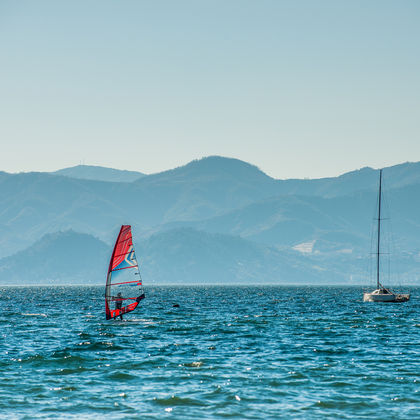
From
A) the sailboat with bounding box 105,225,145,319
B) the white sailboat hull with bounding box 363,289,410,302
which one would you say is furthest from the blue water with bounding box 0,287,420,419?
the white sailboat hull with bounding box 363,289,410,302

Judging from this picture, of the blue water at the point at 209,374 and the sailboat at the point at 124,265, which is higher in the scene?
the sailboat at the point at 124,265

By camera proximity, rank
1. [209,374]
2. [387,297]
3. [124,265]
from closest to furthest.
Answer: [209,374]
[124,265]
[387,297]

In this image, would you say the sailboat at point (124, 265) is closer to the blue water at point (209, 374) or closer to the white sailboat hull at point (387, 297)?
the blue water at point (209, 374)

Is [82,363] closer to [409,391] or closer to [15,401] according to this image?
[15,401]

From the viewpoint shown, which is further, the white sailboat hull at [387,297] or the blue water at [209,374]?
the white sailboat hull at [387,297]

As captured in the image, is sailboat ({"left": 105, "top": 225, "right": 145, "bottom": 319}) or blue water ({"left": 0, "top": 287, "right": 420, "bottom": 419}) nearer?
blue water ({"left": 0, "top": 287, "right": 420, "bottom": 419})

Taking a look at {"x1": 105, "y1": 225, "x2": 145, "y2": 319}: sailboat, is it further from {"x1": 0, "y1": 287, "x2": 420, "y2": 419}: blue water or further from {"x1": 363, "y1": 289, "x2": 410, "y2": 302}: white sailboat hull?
{"x1": 363, "y1": 289, "x2": 410, "y2": 302}: white sailboat hull

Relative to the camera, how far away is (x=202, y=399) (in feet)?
95.7

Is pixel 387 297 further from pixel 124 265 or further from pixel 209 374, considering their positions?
pixel 209 374

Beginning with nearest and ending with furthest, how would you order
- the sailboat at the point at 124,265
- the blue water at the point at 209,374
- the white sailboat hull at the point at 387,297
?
the blue water at the point at 209,374 < the sailboat at the point at 124,265 < the white sailboat hull at the point at 387,297

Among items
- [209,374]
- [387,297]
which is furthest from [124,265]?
[387,297]

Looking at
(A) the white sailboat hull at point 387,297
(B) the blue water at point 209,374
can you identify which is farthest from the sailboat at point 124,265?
(A) the white sailboat hull at point 387,297

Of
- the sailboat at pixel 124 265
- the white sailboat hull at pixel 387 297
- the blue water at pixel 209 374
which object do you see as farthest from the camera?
the white sailboat hull at pixel 387 297

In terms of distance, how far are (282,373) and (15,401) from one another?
42.3 ft
